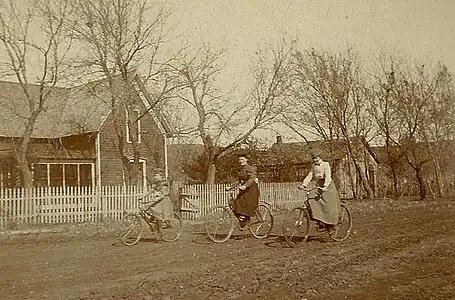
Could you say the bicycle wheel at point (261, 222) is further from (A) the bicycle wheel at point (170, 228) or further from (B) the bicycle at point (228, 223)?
(A) the bicycle wheel at point (170, 228)

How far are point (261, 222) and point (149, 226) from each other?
142 centimetres

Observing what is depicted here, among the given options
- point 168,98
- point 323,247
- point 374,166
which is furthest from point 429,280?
point 374,166

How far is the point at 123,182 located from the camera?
49.7 feet

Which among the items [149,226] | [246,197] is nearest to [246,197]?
[246,197]

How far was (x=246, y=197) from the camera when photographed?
741cm

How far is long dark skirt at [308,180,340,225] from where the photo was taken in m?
6.99

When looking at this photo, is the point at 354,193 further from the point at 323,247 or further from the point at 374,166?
the point at 323,247

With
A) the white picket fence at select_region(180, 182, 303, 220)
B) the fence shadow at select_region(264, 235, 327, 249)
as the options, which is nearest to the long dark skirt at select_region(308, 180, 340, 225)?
the fence shadow at select_region(264, 235, 327, 249)

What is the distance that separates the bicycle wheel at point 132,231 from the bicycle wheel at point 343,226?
7.70ft

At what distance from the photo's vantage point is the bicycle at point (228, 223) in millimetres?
7441

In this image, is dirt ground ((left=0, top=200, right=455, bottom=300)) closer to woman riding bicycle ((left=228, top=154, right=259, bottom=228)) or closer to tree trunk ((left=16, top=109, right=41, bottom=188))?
woman riding bicycle ((left=228, top=154, right=259, bottom=228))

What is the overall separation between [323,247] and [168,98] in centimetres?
707

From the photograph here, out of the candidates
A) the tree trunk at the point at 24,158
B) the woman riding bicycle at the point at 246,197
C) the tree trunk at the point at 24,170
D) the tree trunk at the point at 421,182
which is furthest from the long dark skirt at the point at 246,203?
the tree trunk at the point at 421,182

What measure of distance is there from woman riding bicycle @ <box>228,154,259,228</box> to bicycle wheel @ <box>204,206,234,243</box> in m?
0.12
